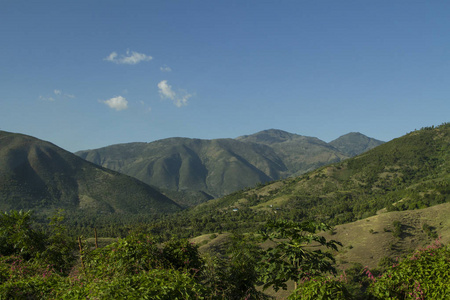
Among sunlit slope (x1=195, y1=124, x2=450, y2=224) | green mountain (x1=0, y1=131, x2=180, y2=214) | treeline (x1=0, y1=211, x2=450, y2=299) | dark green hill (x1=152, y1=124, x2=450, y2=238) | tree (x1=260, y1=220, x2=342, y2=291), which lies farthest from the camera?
green mountain (x1=0, y1=131, x2=180, y2=214)

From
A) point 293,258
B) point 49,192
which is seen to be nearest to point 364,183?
point 293,258

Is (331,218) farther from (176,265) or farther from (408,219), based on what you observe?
(176,265)

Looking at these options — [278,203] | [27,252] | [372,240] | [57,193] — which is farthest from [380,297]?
[57,193]

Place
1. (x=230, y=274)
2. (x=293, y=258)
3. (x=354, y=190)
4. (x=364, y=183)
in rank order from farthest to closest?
1. (x=364, y=183)
2. (x=354, y=190)
3. (x=230, y=274)
4. (x=293, y=258)

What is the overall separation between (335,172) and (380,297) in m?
162

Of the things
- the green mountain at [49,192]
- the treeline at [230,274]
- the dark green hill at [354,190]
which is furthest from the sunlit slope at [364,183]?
the treeline at [230,274]

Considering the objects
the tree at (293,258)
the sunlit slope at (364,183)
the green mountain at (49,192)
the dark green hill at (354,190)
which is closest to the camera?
the tree at (293,258)

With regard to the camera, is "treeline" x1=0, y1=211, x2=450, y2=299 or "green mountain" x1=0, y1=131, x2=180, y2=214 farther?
"green mountain" x1=0, y1=131, x2=180, y2=214

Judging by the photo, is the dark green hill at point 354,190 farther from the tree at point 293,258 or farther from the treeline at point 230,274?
the tree at point 293,258

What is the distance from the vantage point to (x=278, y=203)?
429ft

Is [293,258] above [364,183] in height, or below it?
above

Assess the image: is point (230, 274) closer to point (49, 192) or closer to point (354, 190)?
point (354, 190)

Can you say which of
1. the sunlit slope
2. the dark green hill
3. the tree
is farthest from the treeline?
the sunlit slope

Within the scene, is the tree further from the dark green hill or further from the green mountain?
the green mountain
